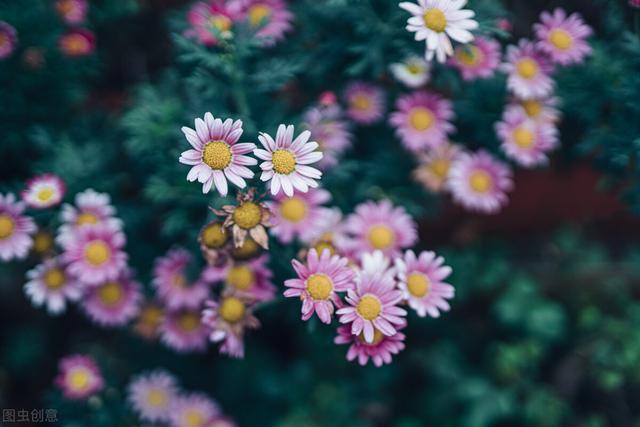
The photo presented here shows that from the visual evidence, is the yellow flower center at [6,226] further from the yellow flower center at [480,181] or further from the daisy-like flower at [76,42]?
the yellow flower center at [480,181]

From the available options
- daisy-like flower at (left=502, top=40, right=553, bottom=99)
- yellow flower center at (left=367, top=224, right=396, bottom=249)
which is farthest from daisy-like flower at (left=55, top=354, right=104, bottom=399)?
daisy-like flower at (left=502, top=40, right=553, bottom=99)

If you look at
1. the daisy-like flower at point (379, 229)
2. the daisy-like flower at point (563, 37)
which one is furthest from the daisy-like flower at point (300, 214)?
the daisy-like flower at point (563, 37)

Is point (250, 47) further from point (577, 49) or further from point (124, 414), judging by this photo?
point (124, 414)

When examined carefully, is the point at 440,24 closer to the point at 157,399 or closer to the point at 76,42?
the point at 76,42

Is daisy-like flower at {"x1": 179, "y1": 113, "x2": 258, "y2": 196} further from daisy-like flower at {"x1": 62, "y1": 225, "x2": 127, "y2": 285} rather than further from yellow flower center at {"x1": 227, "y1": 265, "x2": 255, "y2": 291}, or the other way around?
daisy-like flower at {"x1": 62, "y1": 225, "x2": 127, "y2": 285}

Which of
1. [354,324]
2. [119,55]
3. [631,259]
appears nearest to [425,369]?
[631,259]

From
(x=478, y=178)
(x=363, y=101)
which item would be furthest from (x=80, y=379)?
(x=478, y=178)

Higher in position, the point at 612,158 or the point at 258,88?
the point at 258,88
